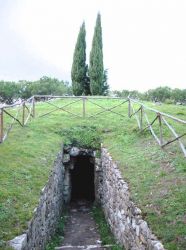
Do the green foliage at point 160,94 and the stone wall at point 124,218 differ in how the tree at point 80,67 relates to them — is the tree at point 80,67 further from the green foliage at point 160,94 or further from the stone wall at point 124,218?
the stone wall at point 124,218

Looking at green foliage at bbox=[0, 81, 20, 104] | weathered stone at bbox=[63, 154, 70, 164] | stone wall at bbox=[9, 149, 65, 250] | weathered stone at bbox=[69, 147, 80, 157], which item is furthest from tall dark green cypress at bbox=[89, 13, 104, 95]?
green foliage at bbox=[0, 81, 20, 104]

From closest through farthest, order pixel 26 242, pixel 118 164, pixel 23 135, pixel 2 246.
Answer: pixel 2 246 < pixel 26 242 < pixel 118 164 < pixel 23 135

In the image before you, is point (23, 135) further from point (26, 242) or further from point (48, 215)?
point (26, 242)

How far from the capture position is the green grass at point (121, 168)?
7012 millimetres

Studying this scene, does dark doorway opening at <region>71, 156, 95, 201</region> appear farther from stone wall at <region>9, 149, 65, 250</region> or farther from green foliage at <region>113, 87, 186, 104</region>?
green foliage at <region>113, 87, 186, 104</region>

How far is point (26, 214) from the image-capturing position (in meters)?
7.59

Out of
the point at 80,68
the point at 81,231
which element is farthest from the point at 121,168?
the point at 80,68

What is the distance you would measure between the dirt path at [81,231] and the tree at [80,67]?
65.0ft

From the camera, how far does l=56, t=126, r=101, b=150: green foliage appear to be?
54.4ft

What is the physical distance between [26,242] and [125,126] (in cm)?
1166

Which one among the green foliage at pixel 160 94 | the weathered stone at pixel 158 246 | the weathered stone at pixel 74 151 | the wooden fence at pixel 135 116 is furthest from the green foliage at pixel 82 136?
the green foliage at pixel 160 94

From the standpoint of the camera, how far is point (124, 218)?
9234 millimetres

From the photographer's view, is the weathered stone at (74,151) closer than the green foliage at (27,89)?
Yes

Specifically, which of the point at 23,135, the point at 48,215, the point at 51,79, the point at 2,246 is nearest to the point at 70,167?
the point at 23,135
